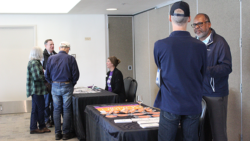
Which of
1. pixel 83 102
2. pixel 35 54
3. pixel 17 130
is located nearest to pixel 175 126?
pixel 83 102

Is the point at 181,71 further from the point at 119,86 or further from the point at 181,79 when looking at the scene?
the point at 119,86

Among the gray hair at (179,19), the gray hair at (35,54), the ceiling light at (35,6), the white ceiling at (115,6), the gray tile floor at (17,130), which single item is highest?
the ceiling light at (35,6)

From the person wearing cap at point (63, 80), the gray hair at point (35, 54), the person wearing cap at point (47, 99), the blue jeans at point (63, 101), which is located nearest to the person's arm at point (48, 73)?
the person wearing cap at point (63, 80)

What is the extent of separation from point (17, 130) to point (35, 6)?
3209 mm

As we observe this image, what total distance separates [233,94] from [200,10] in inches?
61.5

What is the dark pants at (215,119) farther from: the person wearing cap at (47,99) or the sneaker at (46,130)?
the person wearing cap at (47,99)

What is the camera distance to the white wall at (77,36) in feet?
22.0

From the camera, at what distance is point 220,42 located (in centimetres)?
247

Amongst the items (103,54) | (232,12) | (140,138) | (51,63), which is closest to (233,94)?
(232,12)

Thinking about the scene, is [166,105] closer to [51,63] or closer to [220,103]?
[220,103]

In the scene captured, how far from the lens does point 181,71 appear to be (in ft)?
5.47

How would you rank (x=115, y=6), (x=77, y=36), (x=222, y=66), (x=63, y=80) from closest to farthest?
(x=222, y=66)
(x=63, y=80)
(x=115, y=6)
(x=77, y=36)

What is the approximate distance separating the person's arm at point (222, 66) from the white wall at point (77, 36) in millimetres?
4922

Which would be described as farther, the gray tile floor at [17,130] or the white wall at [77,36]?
the white wall at [77,36]
